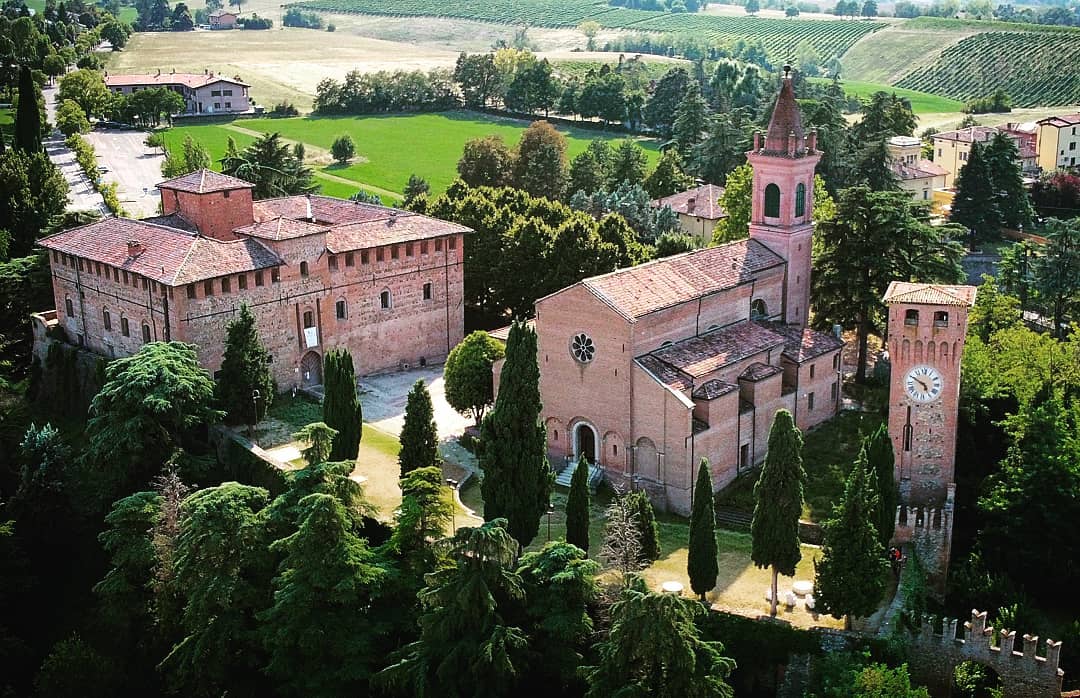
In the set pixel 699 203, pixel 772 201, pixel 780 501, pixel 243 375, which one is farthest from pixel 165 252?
pixel 699 203

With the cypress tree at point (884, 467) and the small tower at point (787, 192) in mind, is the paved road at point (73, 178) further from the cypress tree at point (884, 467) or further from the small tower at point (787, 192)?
the cypress tree at point (884, 467)

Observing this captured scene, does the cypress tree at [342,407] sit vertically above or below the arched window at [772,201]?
below

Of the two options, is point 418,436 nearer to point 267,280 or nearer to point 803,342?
point 267,280

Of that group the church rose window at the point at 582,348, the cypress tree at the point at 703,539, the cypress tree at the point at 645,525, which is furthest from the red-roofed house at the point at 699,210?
the cypress tree at the point at 703,539

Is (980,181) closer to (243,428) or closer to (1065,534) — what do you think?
(1065,534)

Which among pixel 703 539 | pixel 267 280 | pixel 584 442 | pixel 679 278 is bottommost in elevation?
pixel 584 442

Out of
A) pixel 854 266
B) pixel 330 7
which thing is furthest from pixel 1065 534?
pixel 330 7
